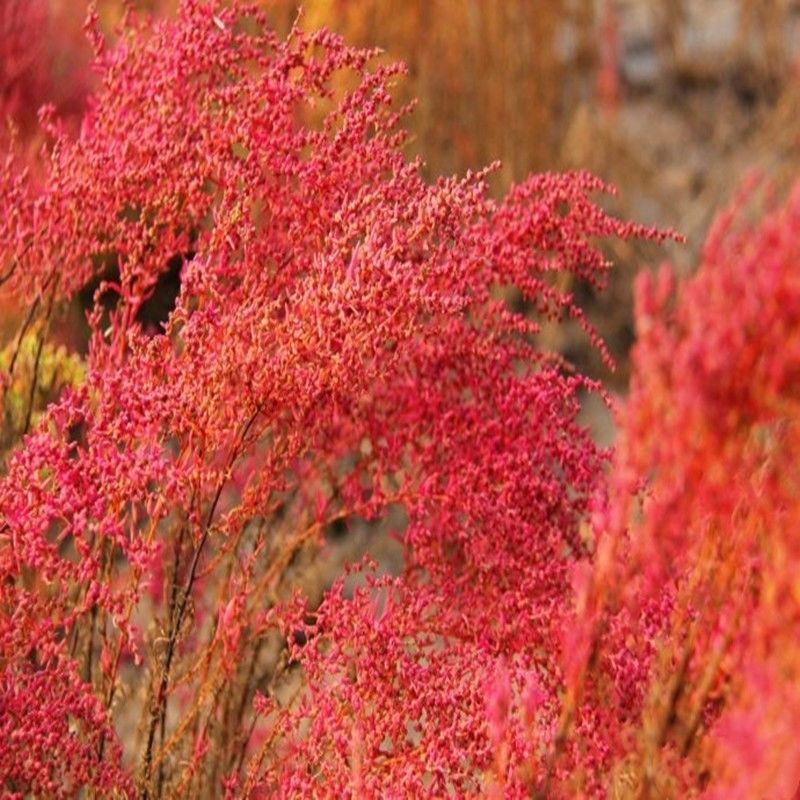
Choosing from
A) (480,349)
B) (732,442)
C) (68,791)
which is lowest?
(68,791)

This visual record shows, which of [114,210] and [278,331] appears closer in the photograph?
[278,331]

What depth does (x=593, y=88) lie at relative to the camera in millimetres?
3838

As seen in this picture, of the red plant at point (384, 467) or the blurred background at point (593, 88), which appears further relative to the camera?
the blurred background at point (593, 88)

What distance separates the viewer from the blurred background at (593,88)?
113 inches

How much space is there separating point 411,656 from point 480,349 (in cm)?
19

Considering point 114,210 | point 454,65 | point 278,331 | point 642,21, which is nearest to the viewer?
point 278,331

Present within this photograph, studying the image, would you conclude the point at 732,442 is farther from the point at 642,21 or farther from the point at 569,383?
the point at 642,21

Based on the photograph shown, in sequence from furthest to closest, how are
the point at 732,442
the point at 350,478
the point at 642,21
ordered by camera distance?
the point at 642,21 < the point at 350,478 < the point at 732,442

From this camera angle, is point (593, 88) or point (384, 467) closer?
point (384, 467)

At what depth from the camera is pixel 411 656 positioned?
82 centimetres

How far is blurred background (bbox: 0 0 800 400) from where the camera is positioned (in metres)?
2.88

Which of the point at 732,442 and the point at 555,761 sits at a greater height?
the point at 732,442

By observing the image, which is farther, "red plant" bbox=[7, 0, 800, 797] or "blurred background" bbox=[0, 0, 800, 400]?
"blurred background" bbox=[0, 0, 800, 400]

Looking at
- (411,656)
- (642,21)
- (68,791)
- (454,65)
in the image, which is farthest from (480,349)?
(642,21)
